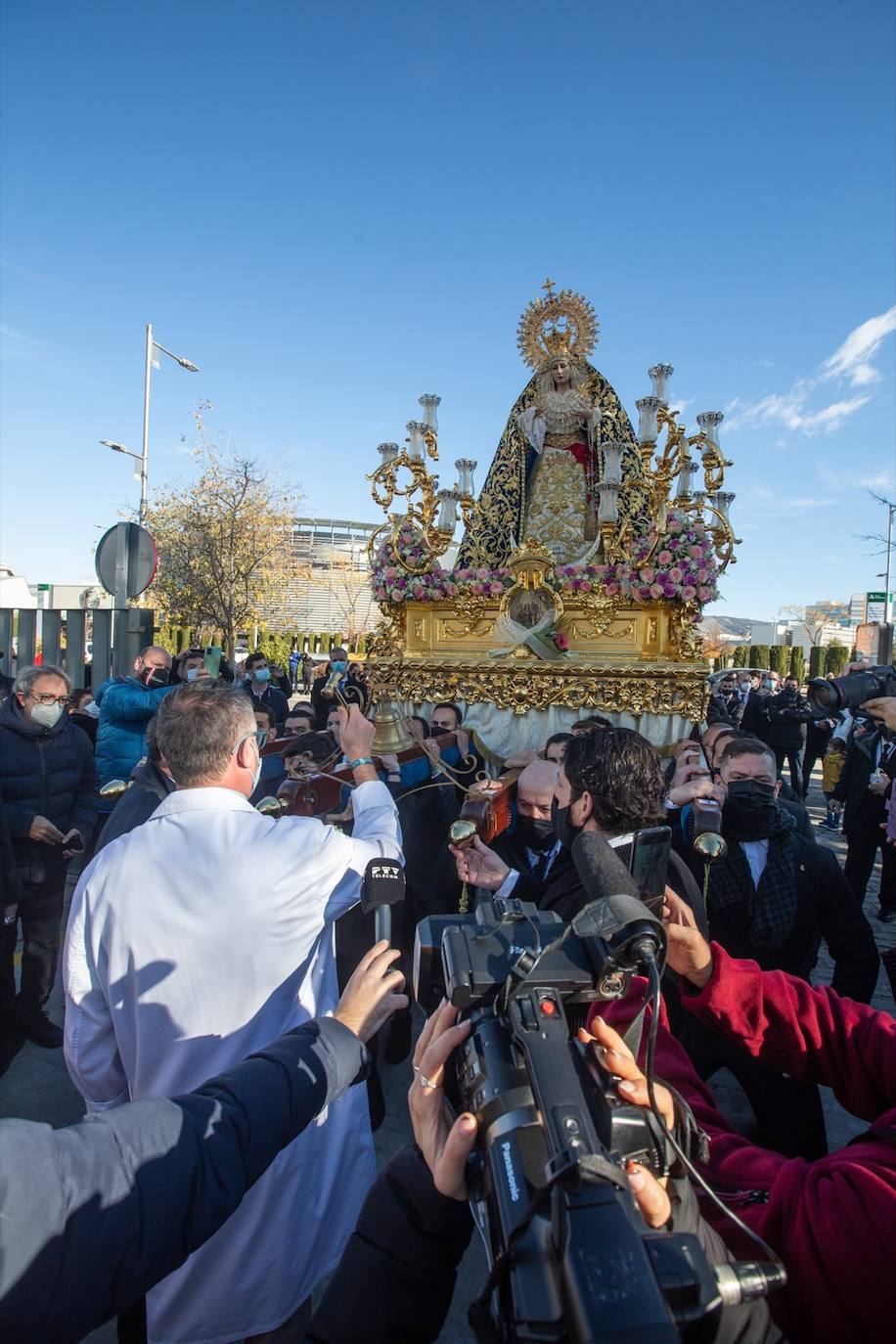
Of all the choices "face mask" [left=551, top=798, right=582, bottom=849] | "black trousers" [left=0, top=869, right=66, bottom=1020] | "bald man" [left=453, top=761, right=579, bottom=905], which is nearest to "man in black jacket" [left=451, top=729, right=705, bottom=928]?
"face mask" [left=551, top=798, right=582, bottom=849]

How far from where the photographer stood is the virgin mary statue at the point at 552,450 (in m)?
10.7

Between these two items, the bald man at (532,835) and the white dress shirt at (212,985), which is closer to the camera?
the white dress shirt at (212,985)

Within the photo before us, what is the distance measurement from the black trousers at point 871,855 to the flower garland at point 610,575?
117 inches

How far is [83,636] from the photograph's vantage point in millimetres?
6832

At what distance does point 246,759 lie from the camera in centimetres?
213

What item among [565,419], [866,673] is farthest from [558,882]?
[565,419]

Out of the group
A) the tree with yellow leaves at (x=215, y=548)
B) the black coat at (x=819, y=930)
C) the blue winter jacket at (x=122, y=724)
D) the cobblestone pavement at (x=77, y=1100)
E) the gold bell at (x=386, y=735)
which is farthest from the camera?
the tree with yellow leaves at (x=215, y=548)

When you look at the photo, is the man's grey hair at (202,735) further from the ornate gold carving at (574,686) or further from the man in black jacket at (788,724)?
the man in black jacket at (788,724)

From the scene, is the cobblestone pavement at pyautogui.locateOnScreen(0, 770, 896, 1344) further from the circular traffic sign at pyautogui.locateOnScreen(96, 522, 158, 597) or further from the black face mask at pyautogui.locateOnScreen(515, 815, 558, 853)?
the circular traffic sign at pyautogui.locateOnScreen(96, 522, 158, 597)

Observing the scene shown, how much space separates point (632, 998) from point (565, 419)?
402 inches

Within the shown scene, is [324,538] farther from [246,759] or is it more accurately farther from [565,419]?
[246,759]

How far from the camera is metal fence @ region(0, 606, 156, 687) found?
239 inches

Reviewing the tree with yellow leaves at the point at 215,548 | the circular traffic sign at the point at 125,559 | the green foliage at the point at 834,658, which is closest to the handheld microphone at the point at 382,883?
the circular traffic sign at the point at 125,559

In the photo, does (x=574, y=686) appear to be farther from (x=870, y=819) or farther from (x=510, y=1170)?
(x=510, y=1170)
